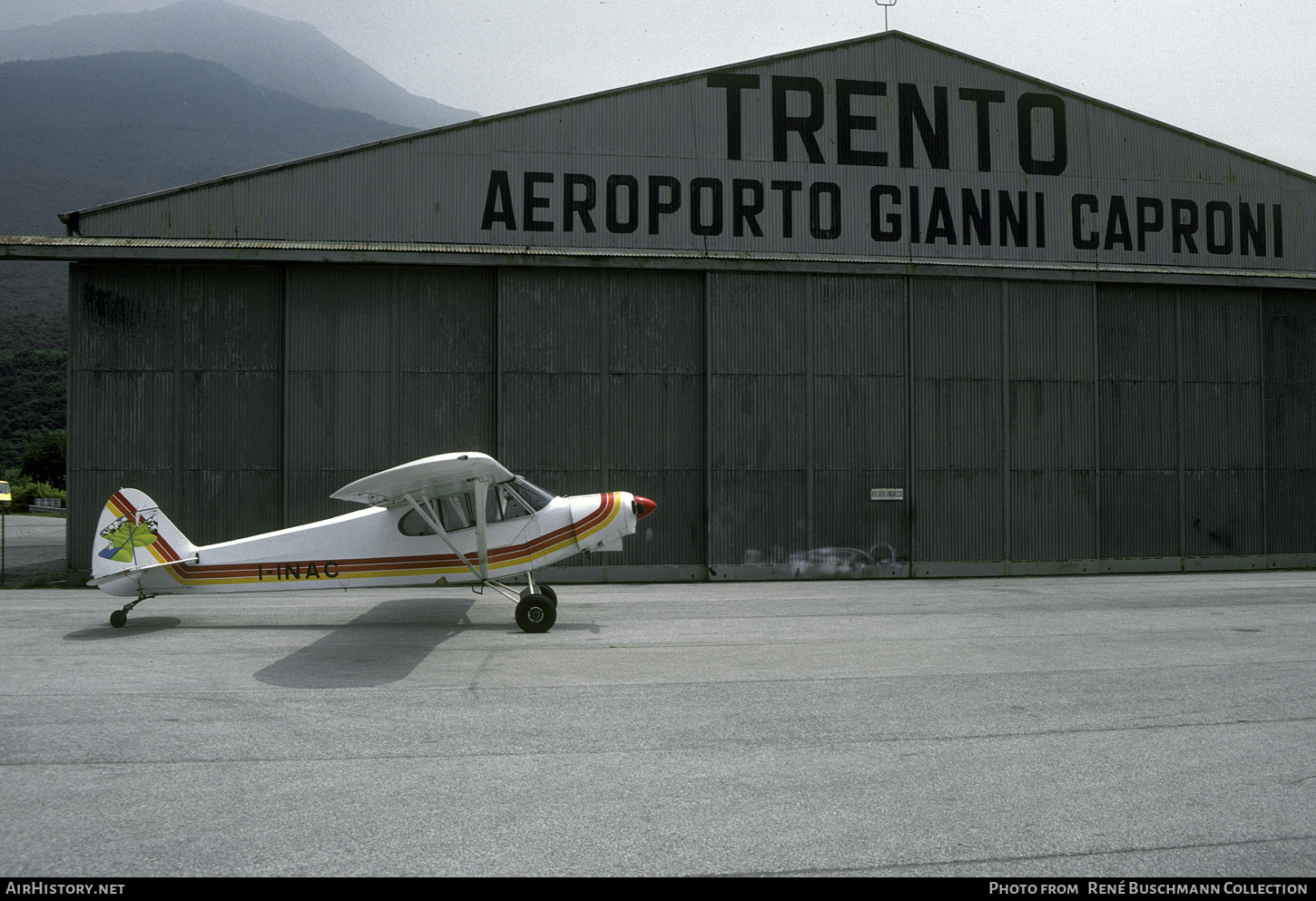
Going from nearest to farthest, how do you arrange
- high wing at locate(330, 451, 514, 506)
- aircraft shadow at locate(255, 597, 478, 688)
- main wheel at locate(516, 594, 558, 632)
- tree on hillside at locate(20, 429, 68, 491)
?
1. aircraft shadow at locate(255, 597, 478, 688)
2. high wing at locate(330, 451, 514, 506)
3. main wheel at locate(516, 594, 558, 632)
4. tree on hillside at locate(20, 429, 68, 491)

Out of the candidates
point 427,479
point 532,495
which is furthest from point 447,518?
point 532,495

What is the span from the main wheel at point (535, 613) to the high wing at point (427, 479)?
1.77 metres

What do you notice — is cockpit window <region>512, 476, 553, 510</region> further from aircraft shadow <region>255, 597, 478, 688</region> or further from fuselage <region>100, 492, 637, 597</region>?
aircraft shadow <region>255, 597, 478, 688</region>

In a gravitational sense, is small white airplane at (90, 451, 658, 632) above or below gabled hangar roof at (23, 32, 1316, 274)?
below

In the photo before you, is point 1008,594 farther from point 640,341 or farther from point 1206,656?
point 640,341

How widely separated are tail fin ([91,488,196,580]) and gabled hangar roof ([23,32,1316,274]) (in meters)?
8.70

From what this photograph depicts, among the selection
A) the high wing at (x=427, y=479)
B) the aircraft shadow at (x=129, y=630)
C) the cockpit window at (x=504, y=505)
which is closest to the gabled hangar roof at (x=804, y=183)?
the cockpit window at (x=504, y=505)

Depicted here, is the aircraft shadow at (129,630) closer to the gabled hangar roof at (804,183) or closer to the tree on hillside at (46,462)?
the gabled hangar roof at (804,183)

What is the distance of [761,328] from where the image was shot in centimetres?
2036

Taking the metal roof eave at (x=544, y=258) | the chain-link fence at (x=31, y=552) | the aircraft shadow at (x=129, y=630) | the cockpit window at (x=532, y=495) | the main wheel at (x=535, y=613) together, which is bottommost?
the chain-link fence at (x=31, y=552)

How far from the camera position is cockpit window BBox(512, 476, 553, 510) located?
13.0 m

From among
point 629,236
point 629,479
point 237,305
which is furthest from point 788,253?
point 237,305

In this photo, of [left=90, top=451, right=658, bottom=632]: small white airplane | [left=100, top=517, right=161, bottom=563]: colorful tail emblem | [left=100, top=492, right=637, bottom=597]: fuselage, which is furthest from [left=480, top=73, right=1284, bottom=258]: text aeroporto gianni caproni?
[left=100, top=517, right=161, bottom=563]: colorful tail emblem

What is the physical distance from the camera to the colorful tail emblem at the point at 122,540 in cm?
1259
